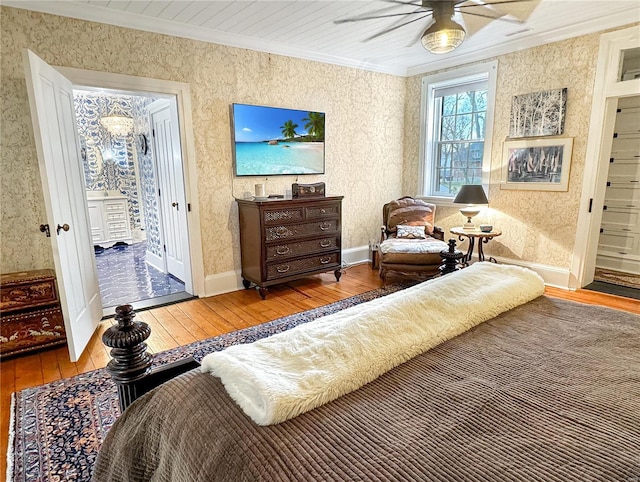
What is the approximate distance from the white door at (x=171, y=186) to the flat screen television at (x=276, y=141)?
58 cm

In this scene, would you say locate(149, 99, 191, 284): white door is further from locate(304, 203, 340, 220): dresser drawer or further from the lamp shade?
the lamp shade

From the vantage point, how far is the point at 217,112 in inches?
143

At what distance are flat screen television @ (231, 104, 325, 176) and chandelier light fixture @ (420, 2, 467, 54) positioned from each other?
192 cm

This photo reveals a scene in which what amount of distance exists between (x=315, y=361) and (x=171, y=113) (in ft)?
10.9

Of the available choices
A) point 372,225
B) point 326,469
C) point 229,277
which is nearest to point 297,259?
point 229,277

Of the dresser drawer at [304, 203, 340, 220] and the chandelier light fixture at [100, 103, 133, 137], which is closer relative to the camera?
the dresser drawer at [304, 203, 340, 220]

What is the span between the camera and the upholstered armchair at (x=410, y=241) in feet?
12.7

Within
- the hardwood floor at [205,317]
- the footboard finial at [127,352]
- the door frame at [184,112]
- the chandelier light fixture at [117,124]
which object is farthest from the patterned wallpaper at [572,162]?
the chandelier light fixture at [117,124]

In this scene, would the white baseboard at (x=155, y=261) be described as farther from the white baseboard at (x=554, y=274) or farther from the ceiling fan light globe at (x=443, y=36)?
the white baseboard at (x=554, y=274)

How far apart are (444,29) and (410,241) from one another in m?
2.28

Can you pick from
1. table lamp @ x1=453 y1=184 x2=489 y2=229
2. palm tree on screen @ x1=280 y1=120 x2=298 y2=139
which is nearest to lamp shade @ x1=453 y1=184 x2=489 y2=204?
table lamp @ x1=453 y1=184 x2=489 y2=229

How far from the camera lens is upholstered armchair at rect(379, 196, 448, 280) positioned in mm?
3871

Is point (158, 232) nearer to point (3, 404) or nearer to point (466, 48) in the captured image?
point (3, 404)

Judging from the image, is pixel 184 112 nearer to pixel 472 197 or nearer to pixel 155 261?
pixel 155 261
